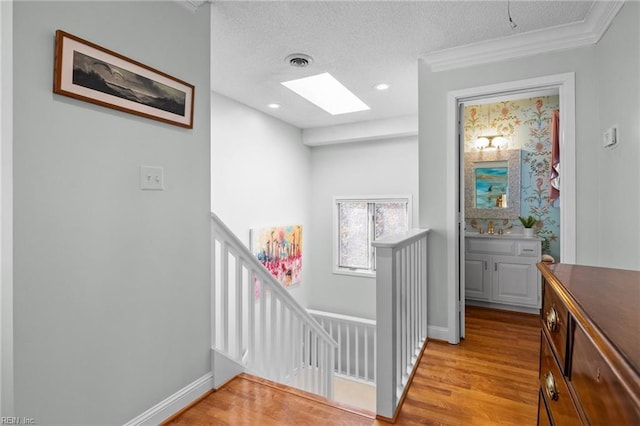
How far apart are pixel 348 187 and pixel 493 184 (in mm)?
1956

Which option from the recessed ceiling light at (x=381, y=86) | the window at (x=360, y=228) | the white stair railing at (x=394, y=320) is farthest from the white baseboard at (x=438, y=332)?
the recessed ceiling light at (x=381, y=86)

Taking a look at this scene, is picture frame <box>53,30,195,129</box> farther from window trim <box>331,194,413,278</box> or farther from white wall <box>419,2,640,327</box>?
window trim <box>331,194,413,278</box>

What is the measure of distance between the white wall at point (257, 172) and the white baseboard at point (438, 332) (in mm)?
2224

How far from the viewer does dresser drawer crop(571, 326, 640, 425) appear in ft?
1.71

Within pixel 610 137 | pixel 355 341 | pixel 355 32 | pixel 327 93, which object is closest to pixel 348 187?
pixel 327 93

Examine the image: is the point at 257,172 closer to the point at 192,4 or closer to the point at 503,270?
the point at 192,4

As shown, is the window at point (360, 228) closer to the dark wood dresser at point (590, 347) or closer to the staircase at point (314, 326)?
the staircase at point (314, 326)

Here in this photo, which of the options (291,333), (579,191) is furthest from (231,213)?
(579,191)

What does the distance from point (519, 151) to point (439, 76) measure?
6.20 ft

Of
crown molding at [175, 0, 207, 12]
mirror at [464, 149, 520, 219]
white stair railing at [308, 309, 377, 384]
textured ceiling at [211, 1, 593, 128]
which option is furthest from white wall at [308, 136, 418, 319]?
crown molding at [175, 0, 207, 12]

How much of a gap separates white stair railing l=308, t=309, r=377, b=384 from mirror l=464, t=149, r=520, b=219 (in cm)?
202

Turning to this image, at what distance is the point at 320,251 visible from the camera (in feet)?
17.2

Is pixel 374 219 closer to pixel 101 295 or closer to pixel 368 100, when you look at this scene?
pixel 368 100

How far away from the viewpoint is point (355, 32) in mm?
2277
